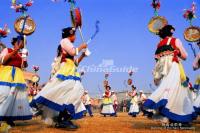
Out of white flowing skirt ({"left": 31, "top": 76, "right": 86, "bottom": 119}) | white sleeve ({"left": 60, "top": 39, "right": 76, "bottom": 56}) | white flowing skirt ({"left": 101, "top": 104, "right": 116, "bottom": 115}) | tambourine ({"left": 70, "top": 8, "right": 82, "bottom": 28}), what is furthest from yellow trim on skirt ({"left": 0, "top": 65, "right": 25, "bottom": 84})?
white flowing skirt ({"left": 101, "top": 104, "right": 116, "bottom": 115})

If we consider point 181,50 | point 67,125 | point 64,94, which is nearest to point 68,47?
point 64,94

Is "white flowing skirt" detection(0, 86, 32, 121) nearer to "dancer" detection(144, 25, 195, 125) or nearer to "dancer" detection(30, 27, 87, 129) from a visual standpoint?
"dancer" detection(30, 27, 87, 129)

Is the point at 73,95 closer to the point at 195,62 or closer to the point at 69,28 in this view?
the point at 69,28

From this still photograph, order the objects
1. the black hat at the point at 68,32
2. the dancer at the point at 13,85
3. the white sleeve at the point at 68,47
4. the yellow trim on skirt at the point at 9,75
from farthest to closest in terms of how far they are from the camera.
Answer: the black hat at the point at 68,32, the yellow trim on skirt at the point at 9,75, the dancer at the point at 13,85, the white sleeve at the point at 68,47

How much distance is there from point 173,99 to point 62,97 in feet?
7.96

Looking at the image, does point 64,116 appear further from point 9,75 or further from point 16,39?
point 16,39

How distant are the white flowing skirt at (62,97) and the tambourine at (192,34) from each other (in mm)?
4598

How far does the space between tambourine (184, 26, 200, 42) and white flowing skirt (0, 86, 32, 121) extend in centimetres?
531

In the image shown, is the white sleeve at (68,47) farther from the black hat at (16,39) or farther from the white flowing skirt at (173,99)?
the white flowing skirt at (173,99)

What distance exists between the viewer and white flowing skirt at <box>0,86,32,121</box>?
8.22 m

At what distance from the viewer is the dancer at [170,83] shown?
7547 millimetres

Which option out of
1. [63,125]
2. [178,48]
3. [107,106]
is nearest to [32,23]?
[63,125]

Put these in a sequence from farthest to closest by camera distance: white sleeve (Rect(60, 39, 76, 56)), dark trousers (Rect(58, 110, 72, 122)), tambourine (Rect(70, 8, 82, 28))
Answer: tambourine (Rect(70, 8, 82, 28)) < white sleeve (Rect(60, 39, 76, 56)) < dark trousers (Rect(58, 110, 72, 122))

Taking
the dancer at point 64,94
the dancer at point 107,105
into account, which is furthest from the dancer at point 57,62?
the dancer at point 107,105
